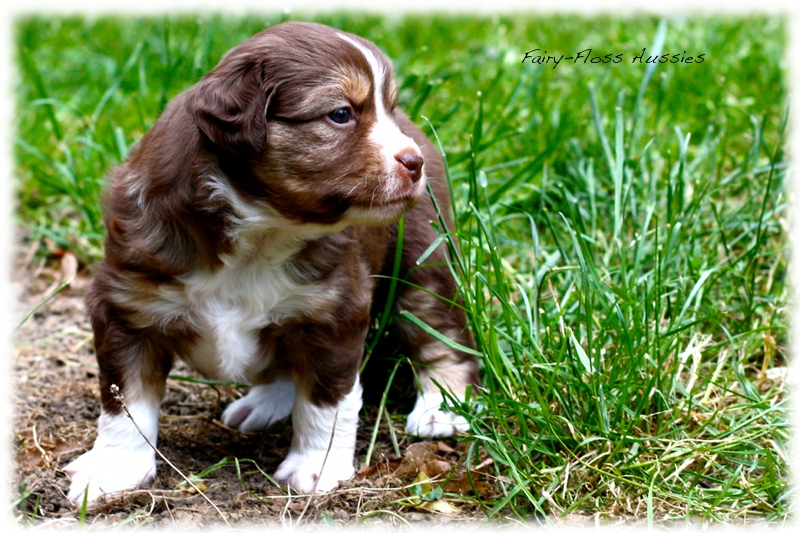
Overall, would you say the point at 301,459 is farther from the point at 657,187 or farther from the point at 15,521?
the point at 657,187

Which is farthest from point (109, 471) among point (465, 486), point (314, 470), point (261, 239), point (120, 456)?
point (465, 486)

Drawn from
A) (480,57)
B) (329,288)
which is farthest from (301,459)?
(480,57)

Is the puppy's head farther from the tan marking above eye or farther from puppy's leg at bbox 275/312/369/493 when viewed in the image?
puppy's leg at bbox 275/312/369/493

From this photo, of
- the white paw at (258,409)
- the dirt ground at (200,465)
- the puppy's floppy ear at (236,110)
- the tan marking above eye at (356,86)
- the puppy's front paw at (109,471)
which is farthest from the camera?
the white paw at (258,409)

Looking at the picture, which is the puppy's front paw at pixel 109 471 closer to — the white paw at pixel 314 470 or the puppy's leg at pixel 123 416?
the puppy's leg at pixel 123 416

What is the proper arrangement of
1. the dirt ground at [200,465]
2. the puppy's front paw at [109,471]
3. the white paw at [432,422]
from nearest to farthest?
1. the dirt ground at [200,465]
2. the puppy's front paw at [109,471]
3. the white paw at [432,422]

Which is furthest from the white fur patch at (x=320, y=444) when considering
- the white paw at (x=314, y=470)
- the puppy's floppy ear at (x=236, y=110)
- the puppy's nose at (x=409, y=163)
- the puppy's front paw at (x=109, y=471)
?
the puppy's floppy ear at (x=236, y=110)

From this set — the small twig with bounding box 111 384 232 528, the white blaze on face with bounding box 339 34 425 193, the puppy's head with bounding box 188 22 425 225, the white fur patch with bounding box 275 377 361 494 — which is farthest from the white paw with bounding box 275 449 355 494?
the white blaze on face with bounding box 339 34 425 193
